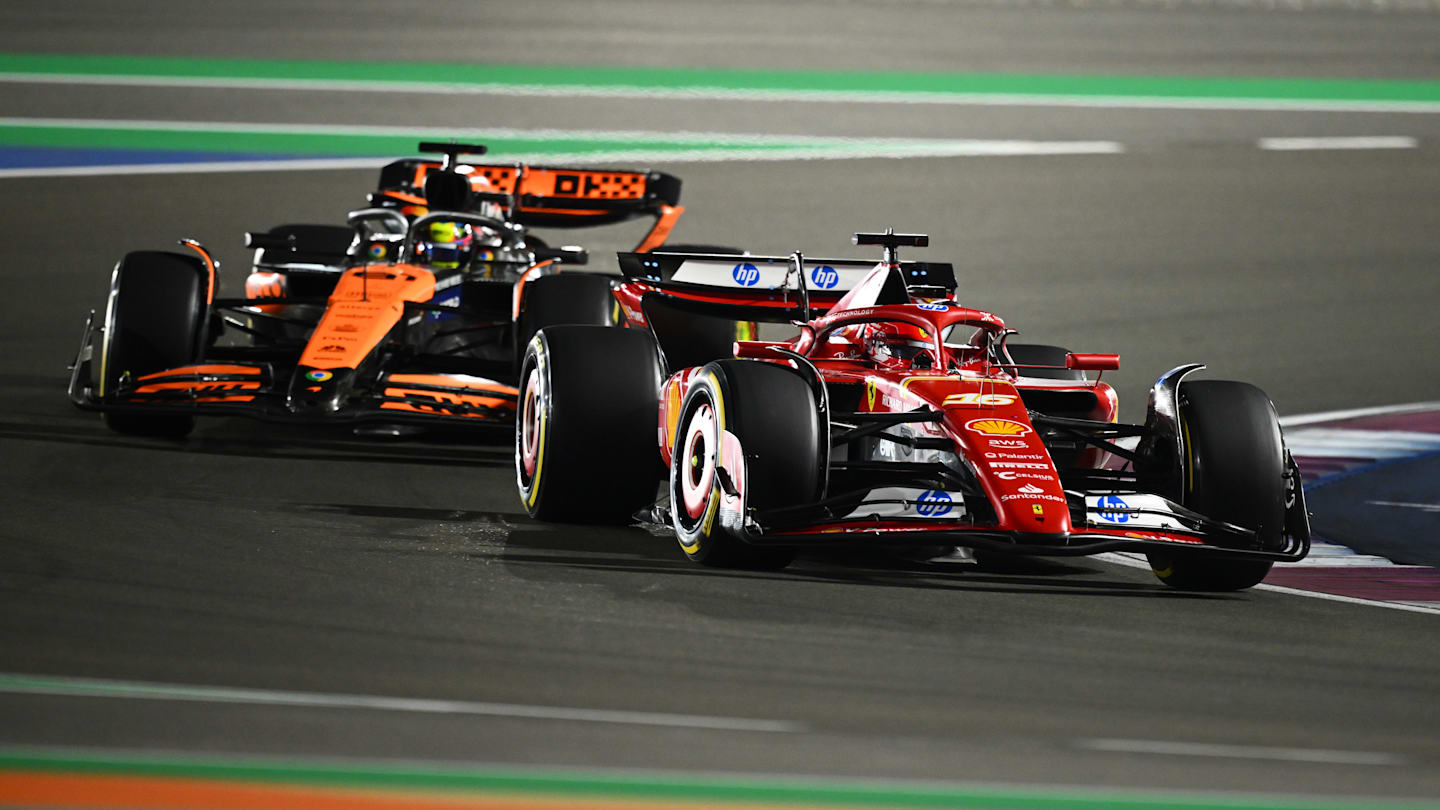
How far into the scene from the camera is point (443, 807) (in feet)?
15.4

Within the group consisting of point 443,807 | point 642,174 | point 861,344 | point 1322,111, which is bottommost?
point 443,807

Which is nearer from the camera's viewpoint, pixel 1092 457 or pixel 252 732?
pixel 252 732

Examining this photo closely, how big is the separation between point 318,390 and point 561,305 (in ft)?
4.76

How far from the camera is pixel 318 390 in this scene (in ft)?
37.2

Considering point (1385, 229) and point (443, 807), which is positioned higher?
point (1385, 229)

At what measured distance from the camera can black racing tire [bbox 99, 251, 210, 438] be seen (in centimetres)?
1169

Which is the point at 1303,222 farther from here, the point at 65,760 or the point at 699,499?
the point at 65,760

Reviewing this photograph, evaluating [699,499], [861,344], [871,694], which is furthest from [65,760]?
[861,344]

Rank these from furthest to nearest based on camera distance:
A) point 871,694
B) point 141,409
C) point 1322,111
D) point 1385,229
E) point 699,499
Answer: point 1322,111 → point 1385,229 → point 141,409 → point 699,499 → point 871,694

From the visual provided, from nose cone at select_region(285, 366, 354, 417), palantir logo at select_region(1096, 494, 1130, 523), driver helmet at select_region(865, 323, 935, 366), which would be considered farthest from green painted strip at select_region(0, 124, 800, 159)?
palantir logo at select_region(1096, 494, 1130, 523)

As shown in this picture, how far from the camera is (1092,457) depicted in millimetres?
8789

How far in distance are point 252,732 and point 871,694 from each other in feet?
5.60

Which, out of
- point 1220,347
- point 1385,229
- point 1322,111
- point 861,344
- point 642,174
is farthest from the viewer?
point 1322,111

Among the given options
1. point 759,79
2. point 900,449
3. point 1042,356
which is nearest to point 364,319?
point 1042,356
